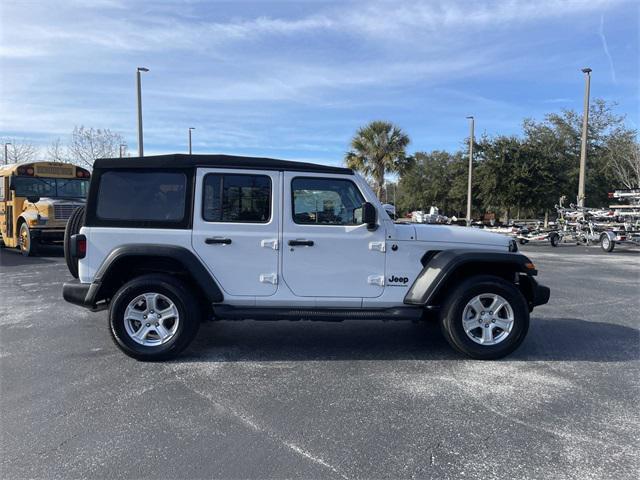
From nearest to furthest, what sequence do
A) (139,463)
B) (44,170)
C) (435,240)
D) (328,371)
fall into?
1. (139,463)
2. (328,371)
3. (435,240)
4. (44,170)

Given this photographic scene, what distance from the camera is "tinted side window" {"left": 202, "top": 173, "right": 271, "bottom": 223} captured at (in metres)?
4.75

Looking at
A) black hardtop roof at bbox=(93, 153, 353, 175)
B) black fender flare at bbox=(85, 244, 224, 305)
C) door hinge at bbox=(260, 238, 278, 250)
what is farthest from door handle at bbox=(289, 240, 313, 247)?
black fender flare at bbox=(85, 244, 224, 305)

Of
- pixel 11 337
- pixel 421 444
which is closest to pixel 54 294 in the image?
pixel 11 337

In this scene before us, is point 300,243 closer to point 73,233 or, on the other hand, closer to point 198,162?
point 198,162

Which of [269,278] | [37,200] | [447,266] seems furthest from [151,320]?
[37,200]

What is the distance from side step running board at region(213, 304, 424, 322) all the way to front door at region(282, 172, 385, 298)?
16 centimetres

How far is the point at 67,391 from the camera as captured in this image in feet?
13.0

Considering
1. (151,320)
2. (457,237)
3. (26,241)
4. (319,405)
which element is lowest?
(319,405)

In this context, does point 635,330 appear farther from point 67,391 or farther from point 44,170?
point 44,170

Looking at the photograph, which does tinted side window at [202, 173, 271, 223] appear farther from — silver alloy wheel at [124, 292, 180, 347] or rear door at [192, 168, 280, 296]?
silver alloy wheel at [124, 292, 180, 347]

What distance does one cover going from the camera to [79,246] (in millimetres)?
4691

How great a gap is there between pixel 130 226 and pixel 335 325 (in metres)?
2.84

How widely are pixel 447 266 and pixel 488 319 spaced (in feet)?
2.42

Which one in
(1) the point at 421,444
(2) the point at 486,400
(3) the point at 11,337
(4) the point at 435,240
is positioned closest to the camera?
(1) the point at 421,444
